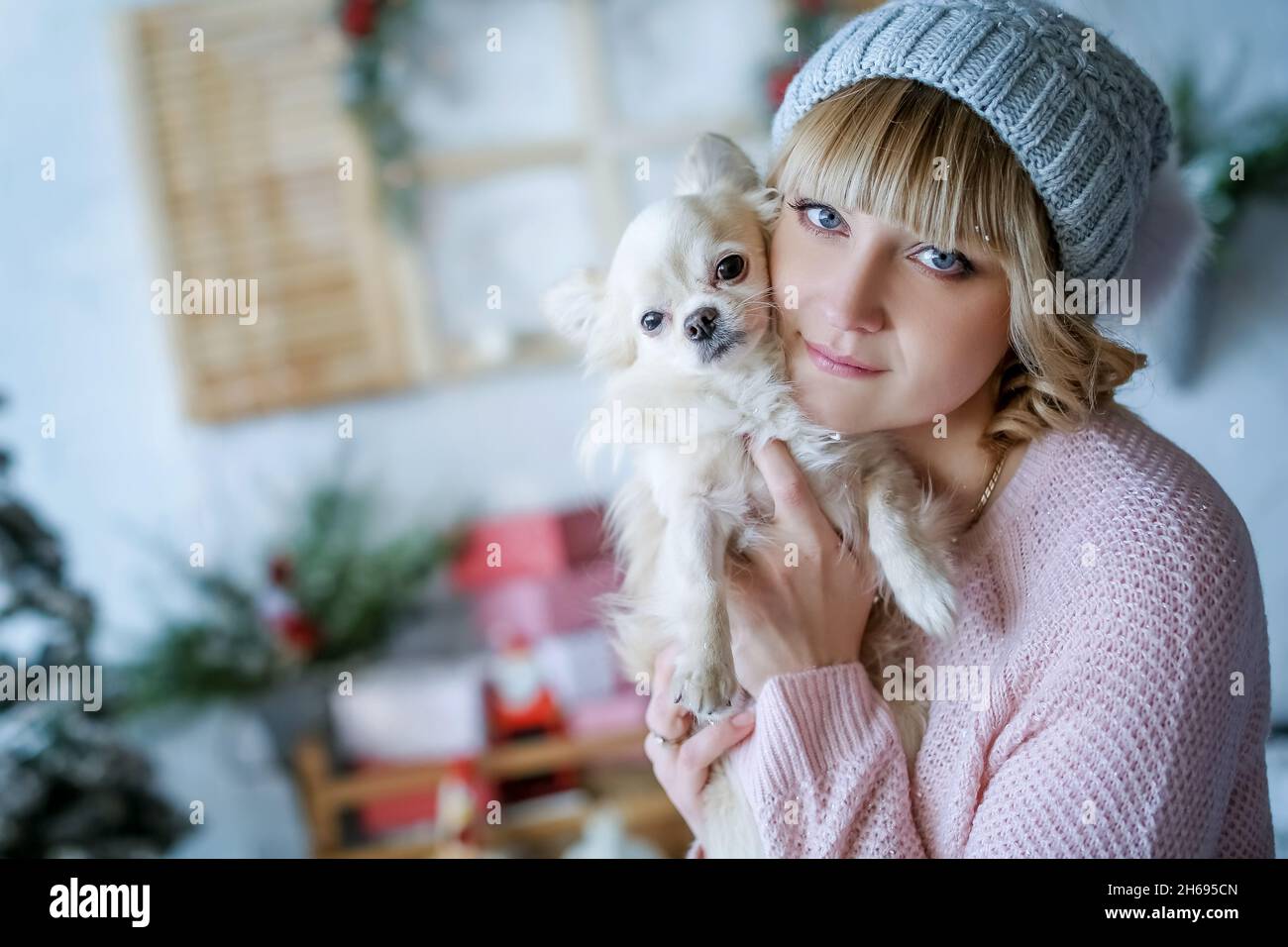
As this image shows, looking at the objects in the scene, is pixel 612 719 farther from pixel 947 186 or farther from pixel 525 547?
pixel 947 186

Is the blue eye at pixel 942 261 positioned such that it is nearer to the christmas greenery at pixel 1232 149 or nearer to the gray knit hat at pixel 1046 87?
the gray knit hat at pixel 1046 87

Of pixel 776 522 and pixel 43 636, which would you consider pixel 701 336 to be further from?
pixel 43 636

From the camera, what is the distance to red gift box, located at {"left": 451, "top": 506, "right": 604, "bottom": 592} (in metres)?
3.30

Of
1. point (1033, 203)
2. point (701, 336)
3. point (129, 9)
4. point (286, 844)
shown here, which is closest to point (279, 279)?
point (129, 9)

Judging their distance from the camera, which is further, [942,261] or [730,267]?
[730,267]

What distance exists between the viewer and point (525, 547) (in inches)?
133

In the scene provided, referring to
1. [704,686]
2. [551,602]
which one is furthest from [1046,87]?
[551,602]

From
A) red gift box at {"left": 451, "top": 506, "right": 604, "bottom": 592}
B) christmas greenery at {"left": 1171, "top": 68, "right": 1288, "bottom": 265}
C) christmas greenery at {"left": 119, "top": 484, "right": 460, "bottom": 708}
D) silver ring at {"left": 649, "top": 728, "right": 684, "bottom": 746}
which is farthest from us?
red gift box at {"left": 451, "top": 506, "right": 604, "bottom": 592}

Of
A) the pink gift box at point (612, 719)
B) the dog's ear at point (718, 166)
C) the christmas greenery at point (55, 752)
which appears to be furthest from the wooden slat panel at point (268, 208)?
the dog's ear at point (718, 166)

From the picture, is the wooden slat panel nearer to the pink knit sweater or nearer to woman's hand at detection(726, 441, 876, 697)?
woman's hand at detection(726, 441, 876, 697)

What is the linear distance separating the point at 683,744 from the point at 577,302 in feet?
1.97

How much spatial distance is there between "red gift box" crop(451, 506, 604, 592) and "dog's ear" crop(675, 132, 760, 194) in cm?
199

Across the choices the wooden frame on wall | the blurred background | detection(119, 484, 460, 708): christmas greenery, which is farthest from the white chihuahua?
the wooden frame on wall
